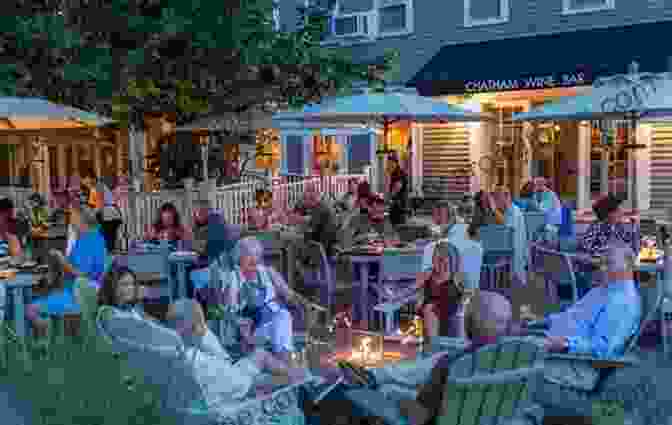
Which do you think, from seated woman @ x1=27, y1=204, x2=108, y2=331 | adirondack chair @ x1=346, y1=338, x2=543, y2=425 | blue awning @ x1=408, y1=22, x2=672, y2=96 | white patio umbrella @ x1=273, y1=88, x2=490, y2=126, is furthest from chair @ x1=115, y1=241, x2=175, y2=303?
blue awning @ x1=408, y1=22, x2=672, y2=96

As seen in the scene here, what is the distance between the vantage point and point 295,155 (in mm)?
21078

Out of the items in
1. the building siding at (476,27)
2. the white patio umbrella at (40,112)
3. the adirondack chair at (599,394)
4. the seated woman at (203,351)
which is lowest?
the adirondack chair at (599,394)

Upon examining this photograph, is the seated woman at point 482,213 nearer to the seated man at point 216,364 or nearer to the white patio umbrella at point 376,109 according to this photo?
the white patio umbrella at point 376,109

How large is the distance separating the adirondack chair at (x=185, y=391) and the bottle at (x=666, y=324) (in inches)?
128

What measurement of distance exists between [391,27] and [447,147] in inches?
119

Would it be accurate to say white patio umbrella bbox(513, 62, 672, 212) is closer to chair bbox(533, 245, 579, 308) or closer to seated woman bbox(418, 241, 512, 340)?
chair bbox(533, 245, 579, 308)

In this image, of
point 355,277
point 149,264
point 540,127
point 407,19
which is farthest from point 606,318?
point 407,19

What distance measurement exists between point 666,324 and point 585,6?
423 inches

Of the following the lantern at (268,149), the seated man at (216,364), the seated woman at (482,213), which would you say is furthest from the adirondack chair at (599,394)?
the lantern at (268,149)

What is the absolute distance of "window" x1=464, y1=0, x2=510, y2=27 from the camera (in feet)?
57.9

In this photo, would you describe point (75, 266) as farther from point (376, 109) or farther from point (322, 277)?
point (376, 109)

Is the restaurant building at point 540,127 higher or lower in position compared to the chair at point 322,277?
higher

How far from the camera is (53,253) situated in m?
7.53

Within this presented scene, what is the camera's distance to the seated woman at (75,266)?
24.2 feet
